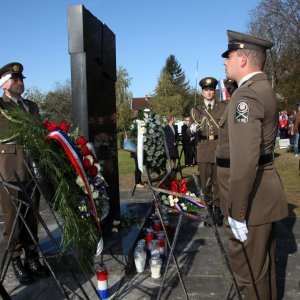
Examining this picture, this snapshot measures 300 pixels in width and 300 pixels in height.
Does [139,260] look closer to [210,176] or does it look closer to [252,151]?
[252,151]

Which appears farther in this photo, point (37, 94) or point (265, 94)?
point (37, 94)

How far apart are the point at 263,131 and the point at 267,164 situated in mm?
264

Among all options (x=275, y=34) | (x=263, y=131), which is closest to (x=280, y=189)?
(x=263, y=131)

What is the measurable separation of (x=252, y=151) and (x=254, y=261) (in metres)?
0.85

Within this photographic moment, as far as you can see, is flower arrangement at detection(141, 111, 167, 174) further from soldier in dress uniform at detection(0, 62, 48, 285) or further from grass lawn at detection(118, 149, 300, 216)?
grass lawn at detection(118, 149, 300, 216)

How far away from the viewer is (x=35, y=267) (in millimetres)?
4031

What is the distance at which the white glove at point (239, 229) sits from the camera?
261cm

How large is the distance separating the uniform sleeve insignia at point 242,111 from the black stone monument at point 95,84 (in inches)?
87.0

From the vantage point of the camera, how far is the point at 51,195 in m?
3.31

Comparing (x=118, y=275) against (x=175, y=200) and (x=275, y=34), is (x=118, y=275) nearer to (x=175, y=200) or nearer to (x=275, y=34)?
(x=175, y=200)

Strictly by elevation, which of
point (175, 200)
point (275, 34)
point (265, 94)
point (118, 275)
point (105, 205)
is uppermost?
point (275, 34)

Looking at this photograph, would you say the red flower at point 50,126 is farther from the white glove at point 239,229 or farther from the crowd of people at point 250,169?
the white glove at point 239,229

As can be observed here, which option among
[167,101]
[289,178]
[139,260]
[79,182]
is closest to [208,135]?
[139,260]

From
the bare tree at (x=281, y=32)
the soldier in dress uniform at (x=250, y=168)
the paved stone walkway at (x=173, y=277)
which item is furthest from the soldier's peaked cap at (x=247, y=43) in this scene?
the bare tree at (x=281, y=32)
